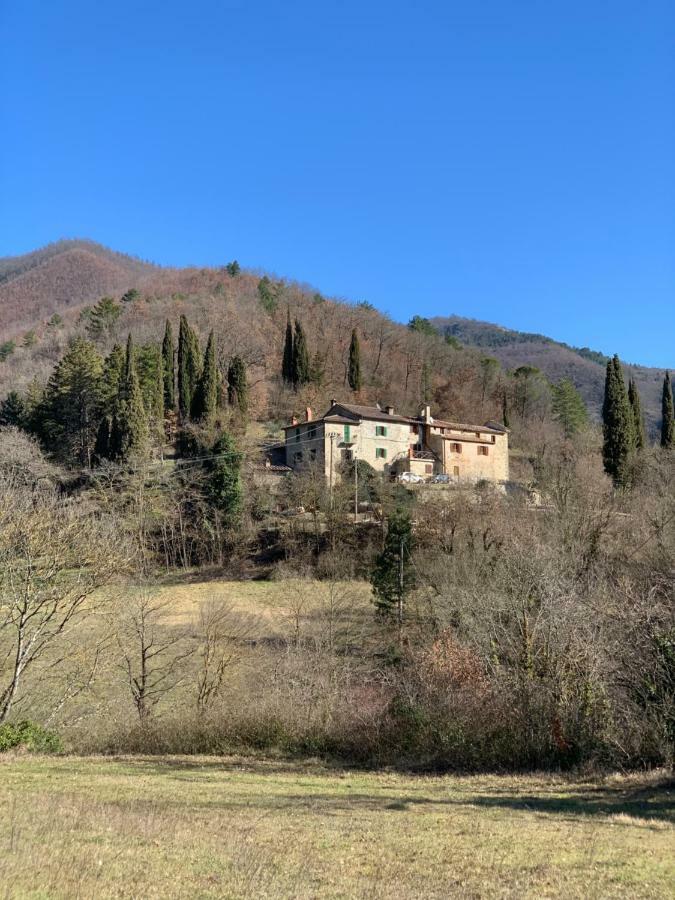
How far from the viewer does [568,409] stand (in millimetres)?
83312

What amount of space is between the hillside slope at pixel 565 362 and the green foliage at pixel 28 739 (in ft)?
306

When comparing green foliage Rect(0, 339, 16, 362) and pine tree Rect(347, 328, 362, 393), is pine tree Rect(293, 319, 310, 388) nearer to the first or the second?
pine tree Rect(347, 328, 362, 393)

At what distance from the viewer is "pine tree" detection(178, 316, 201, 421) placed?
59750 millimetres

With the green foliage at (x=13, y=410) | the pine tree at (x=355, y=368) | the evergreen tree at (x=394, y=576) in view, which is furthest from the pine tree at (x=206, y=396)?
the evergreen tree at (x=394, y=576)

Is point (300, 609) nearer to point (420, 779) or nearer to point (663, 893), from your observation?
point (420, 779)

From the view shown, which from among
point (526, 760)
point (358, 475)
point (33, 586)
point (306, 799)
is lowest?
point (526, 760)

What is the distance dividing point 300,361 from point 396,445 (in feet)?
63.3

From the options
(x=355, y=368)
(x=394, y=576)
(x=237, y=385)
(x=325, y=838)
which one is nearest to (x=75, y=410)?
(x=237, y=385)

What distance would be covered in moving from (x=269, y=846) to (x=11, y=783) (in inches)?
231

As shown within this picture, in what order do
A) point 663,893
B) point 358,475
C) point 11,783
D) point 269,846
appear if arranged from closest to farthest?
point 663,893
point 269,846
point 11,783
point 358,475

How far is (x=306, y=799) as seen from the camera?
12.0 metres

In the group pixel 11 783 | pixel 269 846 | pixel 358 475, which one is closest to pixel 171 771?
pixel 11 783

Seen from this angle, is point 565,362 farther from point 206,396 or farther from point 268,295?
point 206,396

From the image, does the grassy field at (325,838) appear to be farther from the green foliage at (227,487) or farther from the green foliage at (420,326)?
the green foliage at (420,326)
